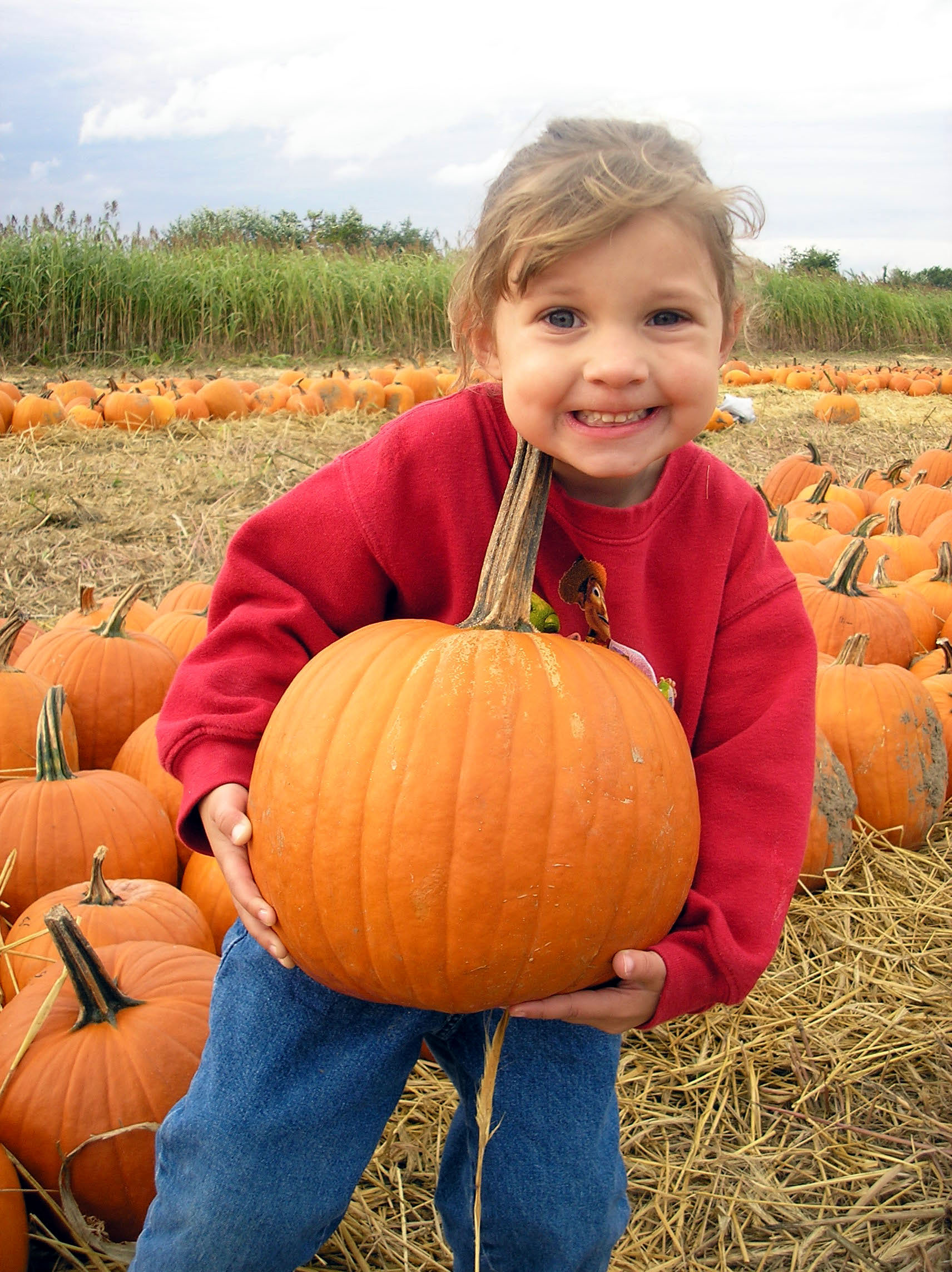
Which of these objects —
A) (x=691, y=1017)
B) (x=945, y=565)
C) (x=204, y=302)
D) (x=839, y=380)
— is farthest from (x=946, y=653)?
(x=204, y=302)

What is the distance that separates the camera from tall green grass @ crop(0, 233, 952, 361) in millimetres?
13039

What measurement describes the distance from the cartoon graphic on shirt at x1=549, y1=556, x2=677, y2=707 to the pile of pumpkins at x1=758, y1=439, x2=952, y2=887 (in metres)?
1.50

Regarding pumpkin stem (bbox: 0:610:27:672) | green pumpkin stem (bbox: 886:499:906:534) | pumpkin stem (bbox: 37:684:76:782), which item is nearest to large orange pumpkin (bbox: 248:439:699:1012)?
pumpkin stem (bbox: 37:684:76:782)

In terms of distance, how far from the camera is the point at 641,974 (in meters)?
1.32

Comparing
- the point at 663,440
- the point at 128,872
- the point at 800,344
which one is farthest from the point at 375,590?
the point at 800,344

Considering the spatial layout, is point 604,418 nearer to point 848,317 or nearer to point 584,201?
point 584,201

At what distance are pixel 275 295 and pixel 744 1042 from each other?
1446 cm

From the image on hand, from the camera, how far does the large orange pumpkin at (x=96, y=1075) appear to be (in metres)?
1.69

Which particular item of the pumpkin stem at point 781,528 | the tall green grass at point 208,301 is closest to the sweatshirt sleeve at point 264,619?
the pumpkin stem at point 781,528

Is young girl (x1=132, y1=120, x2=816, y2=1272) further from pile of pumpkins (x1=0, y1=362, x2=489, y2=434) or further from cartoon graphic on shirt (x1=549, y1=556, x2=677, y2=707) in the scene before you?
pile of pumpkins (x1=0, y1=362, x2=489, y2=434)

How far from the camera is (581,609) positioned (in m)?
1.64

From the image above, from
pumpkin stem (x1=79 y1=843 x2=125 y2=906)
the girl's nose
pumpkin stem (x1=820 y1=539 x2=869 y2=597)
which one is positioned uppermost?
the girl's nose

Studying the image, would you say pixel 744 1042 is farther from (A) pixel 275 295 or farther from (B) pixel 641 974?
(A) pixel 275 295

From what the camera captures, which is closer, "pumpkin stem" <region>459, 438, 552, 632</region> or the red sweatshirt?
"pumpkin stem" <region>459, 438, 552, 632</region>
